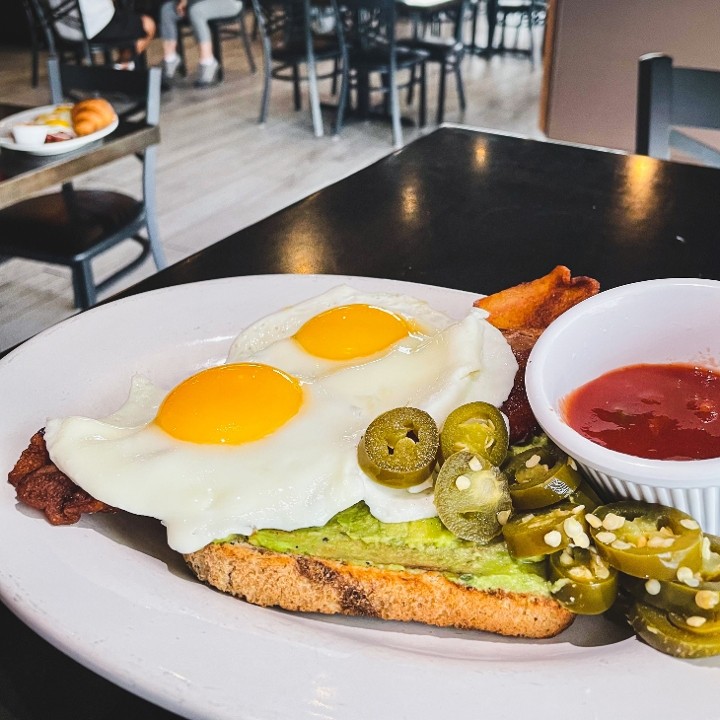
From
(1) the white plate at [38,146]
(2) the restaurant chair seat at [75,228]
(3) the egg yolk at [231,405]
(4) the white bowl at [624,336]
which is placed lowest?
(2) the restaurant chair seat at [75,228]

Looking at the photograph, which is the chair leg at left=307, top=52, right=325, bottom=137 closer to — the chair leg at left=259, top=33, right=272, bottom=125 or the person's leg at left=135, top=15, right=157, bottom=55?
the chair leg at left=259, top=33, right=272, bottom=125

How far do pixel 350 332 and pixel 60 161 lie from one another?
2100 mm

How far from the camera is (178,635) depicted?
36.8 inches

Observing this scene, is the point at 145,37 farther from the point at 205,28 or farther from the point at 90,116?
the point at 90,116

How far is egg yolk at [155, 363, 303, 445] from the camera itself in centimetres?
122

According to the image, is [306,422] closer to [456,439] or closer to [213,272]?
[456,439]

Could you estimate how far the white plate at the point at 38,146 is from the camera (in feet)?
10.1

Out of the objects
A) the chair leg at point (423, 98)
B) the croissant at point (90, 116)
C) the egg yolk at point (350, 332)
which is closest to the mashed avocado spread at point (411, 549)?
the egg yolk at point (350, 332)

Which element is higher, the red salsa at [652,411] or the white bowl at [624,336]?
the white bowl at [624,336]

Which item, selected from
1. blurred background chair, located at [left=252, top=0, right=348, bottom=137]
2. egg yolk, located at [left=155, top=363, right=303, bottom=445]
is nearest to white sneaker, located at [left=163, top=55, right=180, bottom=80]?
blurred background chair, located at [left=252, top=0, right=348, bottom=137]

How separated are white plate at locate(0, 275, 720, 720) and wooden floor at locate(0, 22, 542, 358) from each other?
332 cm

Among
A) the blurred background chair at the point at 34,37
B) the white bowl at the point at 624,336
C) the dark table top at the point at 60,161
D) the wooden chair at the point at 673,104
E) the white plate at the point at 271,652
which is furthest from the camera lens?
the blurred background chair at the point at 34,37

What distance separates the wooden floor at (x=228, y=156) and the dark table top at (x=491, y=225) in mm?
2543

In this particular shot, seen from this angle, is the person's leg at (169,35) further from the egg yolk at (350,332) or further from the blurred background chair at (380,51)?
the egg yolk at (350,332)
